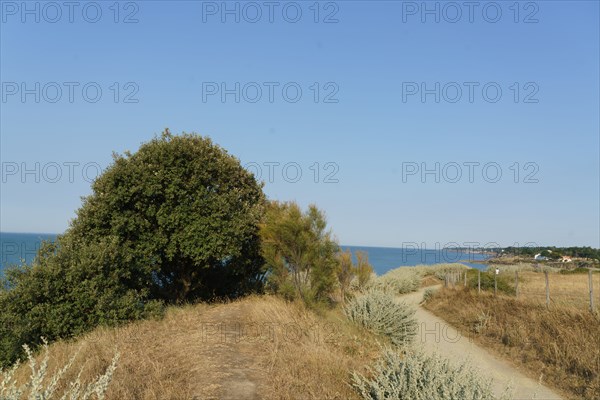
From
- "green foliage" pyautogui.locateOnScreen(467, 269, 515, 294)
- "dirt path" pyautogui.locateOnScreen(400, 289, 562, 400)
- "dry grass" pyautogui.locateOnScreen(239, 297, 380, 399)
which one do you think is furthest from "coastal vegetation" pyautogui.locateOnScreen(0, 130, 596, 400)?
"green foliage" pyautogui.locateOnScreen(467, 269, 515, 294)

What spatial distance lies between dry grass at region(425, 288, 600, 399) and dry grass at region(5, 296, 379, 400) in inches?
142

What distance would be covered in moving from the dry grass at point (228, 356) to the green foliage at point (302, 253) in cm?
224

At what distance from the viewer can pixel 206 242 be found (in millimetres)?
14469

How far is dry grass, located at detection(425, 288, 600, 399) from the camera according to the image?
9570mm

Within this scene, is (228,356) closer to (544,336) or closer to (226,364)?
(226,364)

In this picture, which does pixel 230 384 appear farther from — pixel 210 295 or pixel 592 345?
pixel 210 295

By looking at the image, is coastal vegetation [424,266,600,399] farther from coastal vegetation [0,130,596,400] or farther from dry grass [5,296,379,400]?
dry grass [5,296,379,400]

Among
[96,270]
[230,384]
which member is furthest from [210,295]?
[230,384]

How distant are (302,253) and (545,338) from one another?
7.07 m

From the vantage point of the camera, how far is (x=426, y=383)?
6129 mm

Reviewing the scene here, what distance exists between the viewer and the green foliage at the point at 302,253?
1394cm

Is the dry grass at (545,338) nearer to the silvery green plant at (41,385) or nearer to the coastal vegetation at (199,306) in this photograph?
the coastal vegetation at (199,306)

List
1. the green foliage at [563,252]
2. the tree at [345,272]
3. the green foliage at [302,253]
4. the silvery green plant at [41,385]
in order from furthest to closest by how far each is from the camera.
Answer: the green foliage at [563,252] < the tree at [345,272] < the green foliage at [302,253] < the silvery green plant at [41,385]
